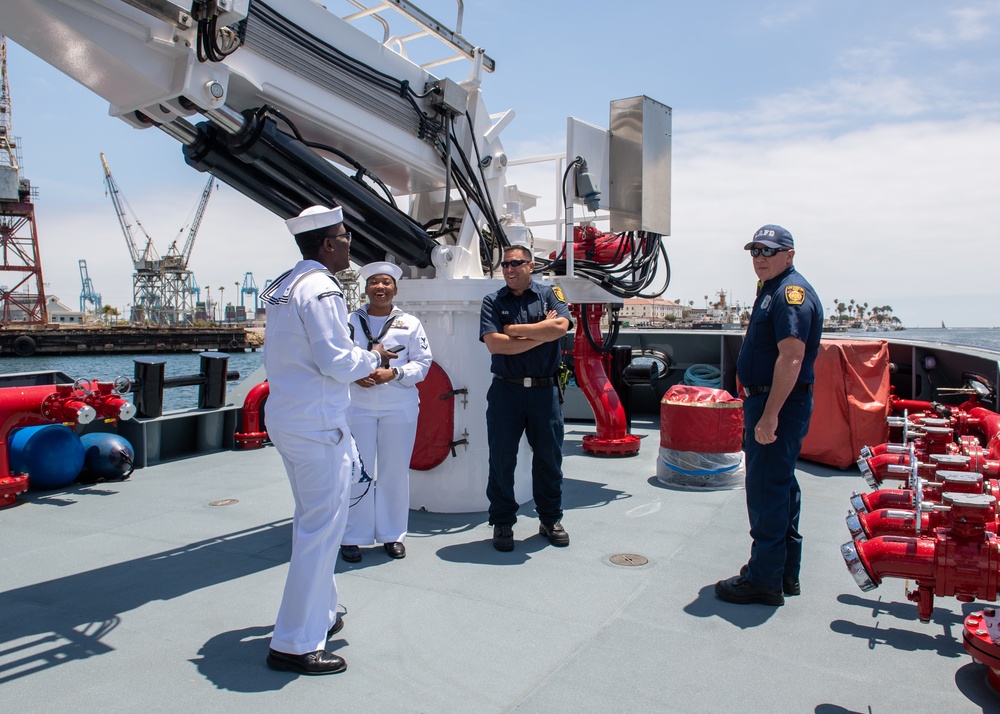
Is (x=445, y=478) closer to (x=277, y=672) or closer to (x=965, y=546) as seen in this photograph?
(x=277, y=672)

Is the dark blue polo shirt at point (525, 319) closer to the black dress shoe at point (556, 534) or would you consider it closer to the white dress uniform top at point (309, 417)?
the black dress shoe at point (556, 534)

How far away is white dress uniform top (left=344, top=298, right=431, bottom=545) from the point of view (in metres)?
3.89

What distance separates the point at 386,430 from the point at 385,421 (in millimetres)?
53

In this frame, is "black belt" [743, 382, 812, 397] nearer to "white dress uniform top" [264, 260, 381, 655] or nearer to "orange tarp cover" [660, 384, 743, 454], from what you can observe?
"white dress uniform top" [264, 260, 381, 655]

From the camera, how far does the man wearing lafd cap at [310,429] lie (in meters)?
2.56

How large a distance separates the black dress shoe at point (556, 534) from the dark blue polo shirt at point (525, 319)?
899 millimetres

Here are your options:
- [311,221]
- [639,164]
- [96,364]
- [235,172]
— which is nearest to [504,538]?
[311,221]

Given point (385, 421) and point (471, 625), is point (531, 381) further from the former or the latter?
point (471, 625)

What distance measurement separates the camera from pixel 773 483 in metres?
3.21

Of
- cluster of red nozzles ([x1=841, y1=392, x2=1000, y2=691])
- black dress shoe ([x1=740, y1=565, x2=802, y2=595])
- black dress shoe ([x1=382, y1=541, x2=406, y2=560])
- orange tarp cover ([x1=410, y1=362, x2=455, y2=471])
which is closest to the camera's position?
cluster of red nozzles ([x1=841, y1=392, x2=1000, y2=691])

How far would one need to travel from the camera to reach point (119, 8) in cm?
290

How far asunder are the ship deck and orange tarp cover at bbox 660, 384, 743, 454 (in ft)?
2.59

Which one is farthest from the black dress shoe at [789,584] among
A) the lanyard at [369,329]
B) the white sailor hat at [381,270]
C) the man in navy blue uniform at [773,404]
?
the white sailor hat at [381,270]

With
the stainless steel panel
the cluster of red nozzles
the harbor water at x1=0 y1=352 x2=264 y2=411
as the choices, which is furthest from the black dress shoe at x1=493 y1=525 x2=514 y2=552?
the harbor water at x1=0 y1=352 x2=264 y2=411
